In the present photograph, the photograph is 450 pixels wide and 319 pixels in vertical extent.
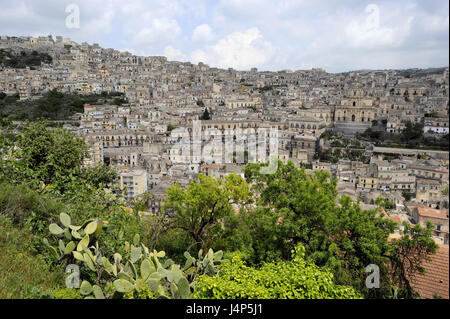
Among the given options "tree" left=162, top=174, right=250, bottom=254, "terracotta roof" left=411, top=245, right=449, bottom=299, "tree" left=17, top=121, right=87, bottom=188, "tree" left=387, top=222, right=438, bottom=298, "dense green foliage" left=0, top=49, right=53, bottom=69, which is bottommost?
"terracotta roof" left=411, top=245, right=449, bottom=299

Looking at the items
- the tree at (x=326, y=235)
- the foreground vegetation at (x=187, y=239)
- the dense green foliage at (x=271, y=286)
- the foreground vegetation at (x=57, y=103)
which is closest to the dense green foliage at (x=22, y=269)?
the foreground vegetation at (x=187, y=239)

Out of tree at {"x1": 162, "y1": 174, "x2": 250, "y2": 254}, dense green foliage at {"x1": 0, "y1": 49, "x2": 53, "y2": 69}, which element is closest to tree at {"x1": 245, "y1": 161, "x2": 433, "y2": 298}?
tree at {"x1": 162, "y1": 174, "x2": 250, "y2": 254}

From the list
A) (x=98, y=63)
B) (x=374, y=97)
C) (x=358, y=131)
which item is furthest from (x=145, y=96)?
(x=374, y=97)

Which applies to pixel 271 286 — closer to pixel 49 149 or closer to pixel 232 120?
pixel 49 149

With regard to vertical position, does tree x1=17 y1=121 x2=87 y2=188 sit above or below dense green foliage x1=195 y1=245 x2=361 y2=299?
above

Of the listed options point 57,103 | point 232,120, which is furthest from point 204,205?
point 57,103

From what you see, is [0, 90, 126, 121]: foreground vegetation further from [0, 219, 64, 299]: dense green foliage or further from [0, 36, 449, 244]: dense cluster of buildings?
[0, 219, 64, 299]: dense green foliage

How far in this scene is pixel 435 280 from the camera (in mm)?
4270

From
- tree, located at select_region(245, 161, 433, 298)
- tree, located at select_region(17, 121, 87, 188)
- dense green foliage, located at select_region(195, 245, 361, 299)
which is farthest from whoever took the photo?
tree, located at select_region(17, 121, 87, 188)

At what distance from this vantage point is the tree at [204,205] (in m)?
3.98

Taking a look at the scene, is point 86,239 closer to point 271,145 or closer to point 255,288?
point 255,288

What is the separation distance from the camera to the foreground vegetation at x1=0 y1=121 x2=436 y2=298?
1908 millimetres

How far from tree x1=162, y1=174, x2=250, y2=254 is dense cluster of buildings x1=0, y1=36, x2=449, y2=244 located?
2785 millimetres

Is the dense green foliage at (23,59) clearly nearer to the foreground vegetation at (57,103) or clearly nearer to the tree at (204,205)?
the foreground vegetation at (57,103)
